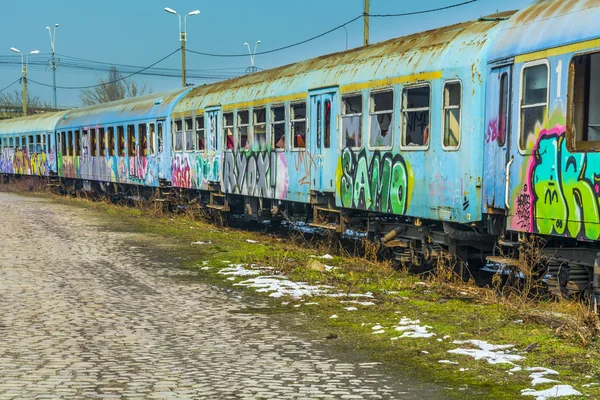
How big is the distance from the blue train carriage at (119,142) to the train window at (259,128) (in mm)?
6140

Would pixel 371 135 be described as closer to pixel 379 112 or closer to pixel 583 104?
pixel 379 112

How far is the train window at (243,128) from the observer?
18172 millimetres

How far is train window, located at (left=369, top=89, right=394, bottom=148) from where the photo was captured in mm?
12250

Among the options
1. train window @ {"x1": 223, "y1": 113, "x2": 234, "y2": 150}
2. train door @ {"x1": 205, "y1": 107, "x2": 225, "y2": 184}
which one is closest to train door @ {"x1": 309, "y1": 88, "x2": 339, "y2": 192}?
train window @ {"x1": 223, "y1": 113, "x2": 234, "y2": 150}

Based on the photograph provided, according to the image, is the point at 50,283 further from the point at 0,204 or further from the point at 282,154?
the point at 0,204

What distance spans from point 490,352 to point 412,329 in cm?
114

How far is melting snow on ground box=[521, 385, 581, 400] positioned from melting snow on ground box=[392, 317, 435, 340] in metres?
1.91

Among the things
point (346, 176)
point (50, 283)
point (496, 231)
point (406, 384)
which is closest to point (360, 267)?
point (346, 176)

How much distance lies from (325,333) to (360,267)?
4.67 metres

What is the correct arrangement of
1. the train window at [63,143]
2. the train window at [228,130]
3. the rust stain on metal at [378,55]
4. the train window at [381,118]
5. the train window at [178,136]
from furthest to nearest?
the train window at [63,143]
the train window at [178,136]
the train window at [228,130]
the train window at [381,118]
the rust stain on metal at [378,55]

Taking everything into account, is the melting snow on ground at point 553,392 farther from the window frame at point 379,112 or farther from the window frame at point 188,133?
the window frame at point 188,133

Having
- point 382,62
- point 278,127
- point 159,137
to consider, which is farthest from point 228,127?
point 382,62

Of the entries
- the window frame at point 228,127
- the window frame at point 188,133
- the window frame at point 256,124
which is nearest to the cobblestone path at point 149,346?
the window frame at point 256,124

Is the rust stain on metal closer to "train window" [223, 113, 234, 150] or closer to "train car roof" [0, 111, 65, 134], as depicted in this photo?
"train window" [223, 113, 234, 150]
